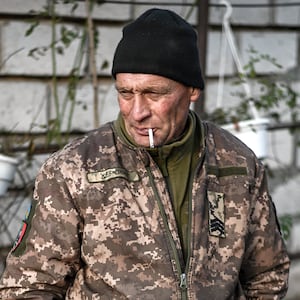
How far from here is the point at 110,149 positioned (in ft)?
9.15

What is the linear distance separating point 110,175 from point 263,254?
2.07 ft

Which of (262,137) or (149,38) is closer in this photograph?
(149,38)

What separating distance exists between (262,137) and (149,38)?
58.1 inches

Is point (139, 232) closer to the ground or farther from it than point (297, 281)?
farther from it

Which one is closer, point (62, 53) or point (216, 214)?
point (216, 214)

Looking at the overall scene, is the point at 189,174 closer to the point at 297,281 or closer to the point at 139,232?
the point at 139,232

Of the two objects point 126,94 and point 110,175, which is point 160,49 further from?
point 110,175

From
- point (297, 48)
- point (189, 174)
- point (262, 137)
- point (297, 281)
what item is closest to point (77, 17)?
point (262, 137)

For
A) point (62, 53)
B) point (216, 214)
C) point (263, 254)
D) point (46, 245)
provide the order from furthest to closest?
point (62, 53)
point (263, 254)
point (216, 214)
point (46, 245)

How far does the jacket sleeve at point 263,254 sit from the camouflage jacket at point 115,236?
131 mm

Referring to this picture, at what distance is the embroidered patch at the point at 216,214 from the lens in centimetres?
280

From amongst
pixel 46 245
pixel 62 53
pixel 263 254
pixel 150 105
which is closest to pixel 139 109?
pixel 150 105

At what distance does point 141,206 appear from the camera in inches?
107

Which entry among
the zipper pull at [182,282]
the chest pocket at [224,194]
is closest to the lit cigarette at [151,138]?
the chest pocket at [224,194]
